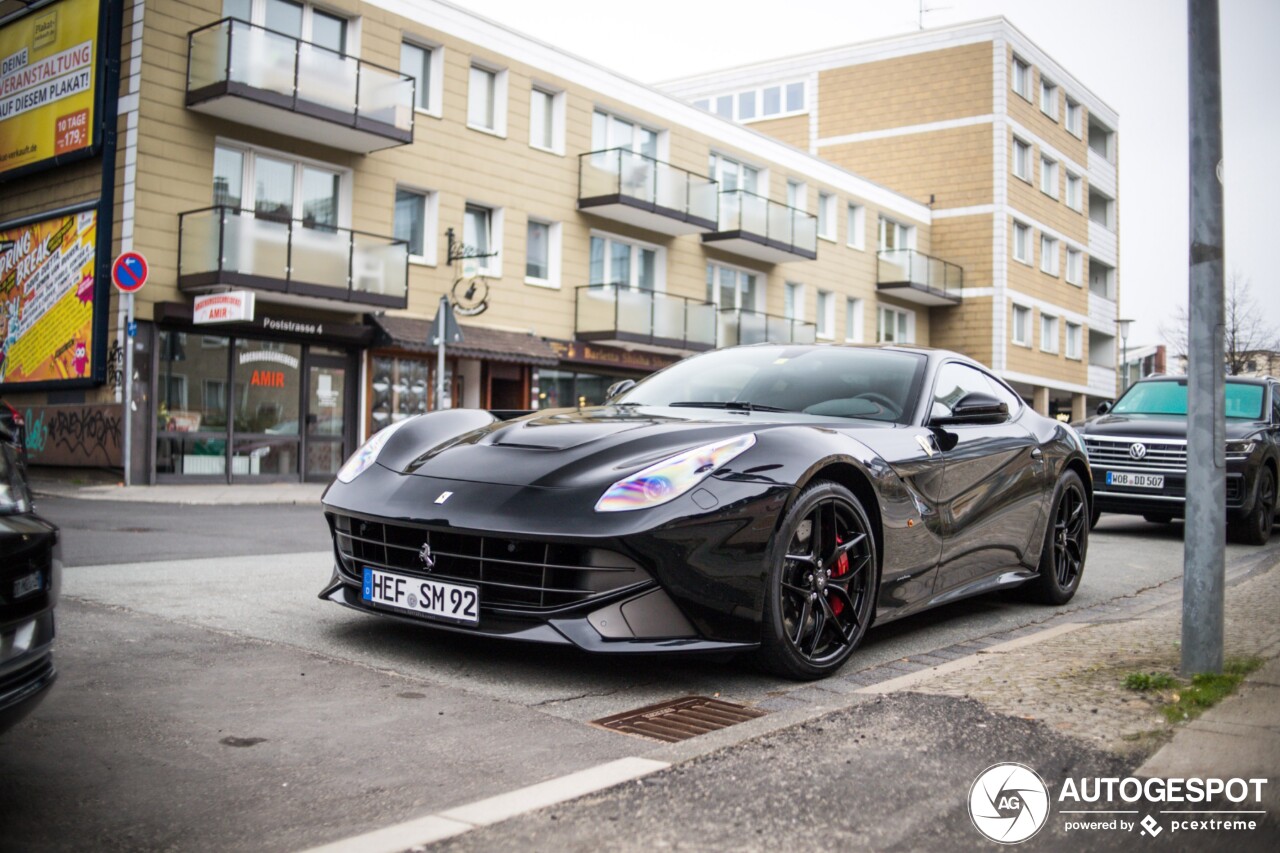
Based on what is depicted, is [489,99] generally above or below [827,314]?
above

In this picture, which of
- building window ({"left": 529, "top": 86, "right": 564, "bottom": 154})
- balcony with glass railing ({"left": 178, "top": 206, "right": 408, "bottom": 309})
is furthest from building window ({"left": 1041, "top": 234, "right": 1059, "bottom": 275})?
balcony with glass railing ({"left": 178, "top": 206, "right": 408, "bottom": 309})

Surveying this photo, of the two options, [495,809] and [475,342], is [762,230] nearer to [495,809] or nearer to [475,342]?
[475,342]

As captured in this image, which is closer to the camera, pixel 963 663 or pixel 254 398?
pixel 963 663

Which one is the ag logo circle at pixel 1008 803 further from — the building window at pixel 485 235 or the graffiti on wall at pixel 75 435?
the building window at pixel 485 235

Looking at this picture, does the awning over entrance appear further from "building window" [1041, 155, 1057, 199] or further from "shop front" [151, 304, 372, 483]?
"building window" [1041, 155, 1057, 199]

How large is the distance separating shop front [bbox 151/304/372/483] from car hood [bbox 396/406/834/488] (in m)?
15.2

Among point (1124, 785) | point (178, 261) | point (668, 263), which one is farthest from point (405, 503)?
point (668, 263)

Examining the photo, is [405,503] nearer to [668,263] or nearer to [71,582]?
[71,582]

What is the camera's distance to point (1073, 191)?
49.9m

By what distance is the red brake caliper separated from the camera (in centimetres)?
460

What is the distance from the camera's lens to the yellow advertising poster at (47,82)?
19.1 metres

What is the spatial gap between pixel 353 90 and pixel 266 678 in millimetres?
18242

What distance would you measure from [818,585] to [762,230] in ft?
89.8

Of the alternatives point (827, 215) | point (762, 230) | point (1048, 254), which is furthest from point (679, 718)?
point (1048, 254)
